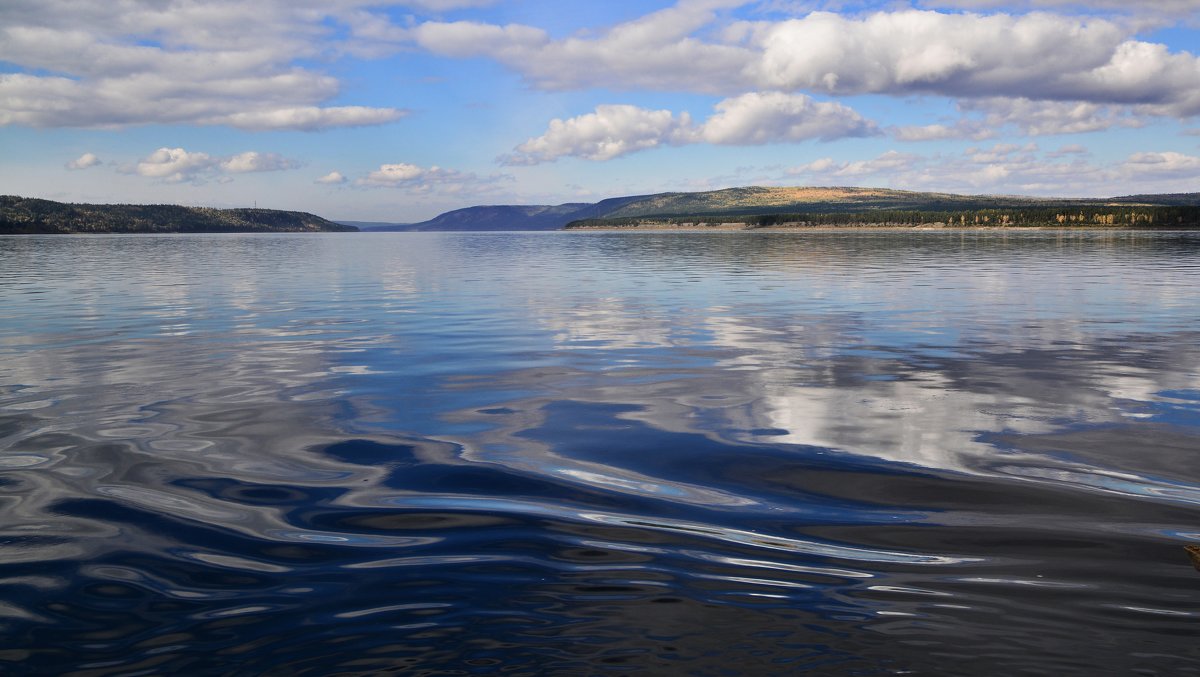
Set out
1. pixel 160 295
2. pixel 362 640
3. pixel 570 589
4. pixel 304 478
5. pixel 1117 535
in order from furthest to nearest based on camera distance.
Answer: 1. pixel 160 295
2. pixel 304 478
3. pixel 1117 535
4. pixel 570 589
5. pixel 362 640

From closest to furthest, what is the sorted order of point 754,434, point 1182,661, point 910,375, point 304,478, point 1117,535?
point 1182,661 → point 1117,535 → point 304,478 → point 754,434 → point 910,375

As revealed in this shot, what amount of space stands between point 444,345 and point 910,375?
11.6m

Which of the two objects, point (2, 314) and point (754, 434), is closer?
point (754, 434)

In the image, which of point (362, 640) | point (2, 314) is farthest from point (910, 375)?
point (2, 314)

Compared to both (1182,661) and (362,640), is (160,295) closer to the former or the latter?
(362,640)

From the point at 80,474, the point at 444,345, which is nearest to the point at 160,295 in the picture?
the point at 444,345

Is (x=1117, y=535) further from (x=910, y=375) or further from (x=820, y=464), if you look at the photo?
(x=910, y=375)

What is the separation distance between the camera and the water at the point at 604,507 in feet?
19.2

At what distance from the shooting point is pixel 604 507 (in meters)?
8.88

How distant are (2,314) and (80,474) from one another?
80.3 feet

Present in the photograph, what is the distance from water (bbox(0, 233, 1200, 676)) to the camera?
19.2 feet

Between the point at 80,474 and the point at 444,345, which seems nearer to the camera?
the point at 80,474

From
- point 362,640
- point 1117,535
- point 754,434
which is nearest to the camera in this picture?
point 362,640

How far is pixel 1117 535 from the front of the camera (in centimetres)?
786
